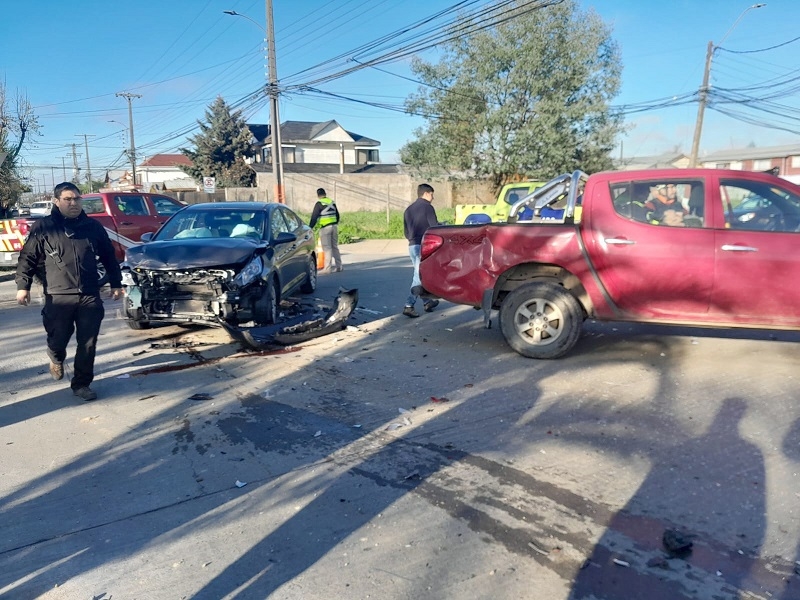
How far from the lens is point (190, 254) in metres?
7.46

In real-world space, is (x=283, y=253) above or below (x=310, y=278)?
above

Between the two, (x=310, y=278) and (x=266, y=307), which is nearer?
(x=266, y=307)

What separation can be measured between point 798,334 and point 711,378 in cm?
228

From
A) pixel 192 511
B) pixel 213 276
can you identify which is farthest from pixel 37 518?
pixel 213 276

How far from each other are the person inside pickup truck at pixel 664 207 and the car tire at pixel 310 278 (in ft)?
19.7

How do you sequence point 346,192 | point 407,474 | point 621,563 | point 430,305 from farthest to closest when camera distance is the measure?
point 346,192 → point 430,305 → point 407,474 → point 621,563

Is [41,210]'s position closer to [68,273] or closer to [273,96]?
[273,96]

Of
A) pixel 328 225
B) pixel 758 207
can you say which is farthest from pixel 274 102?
pixel 758 207

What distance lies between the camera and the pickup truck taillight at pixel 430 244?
7164 millimetres

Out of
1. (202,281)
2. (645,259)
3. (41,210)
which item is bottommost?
(41,210)

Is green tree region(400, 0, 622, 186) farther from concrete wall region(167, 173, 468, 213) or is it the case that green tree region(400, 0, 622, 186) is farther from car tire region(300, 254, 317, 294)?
car tire region(300, 254, 317, 294)

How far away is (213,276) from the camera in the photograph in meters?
7.35

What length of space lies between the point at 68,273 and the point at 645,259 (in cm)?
510

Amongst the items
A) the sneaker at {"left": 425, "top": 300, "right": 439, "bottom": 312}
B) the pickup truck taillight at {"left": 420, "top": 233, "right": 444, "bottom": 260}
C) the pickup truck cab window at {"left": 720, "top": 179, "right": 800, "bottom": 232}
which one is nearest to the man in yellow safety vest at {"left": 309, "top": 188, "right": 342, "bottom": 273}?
the sneaker at {"left": 425, "top": 300, "right": 439, "bottom": 312}
